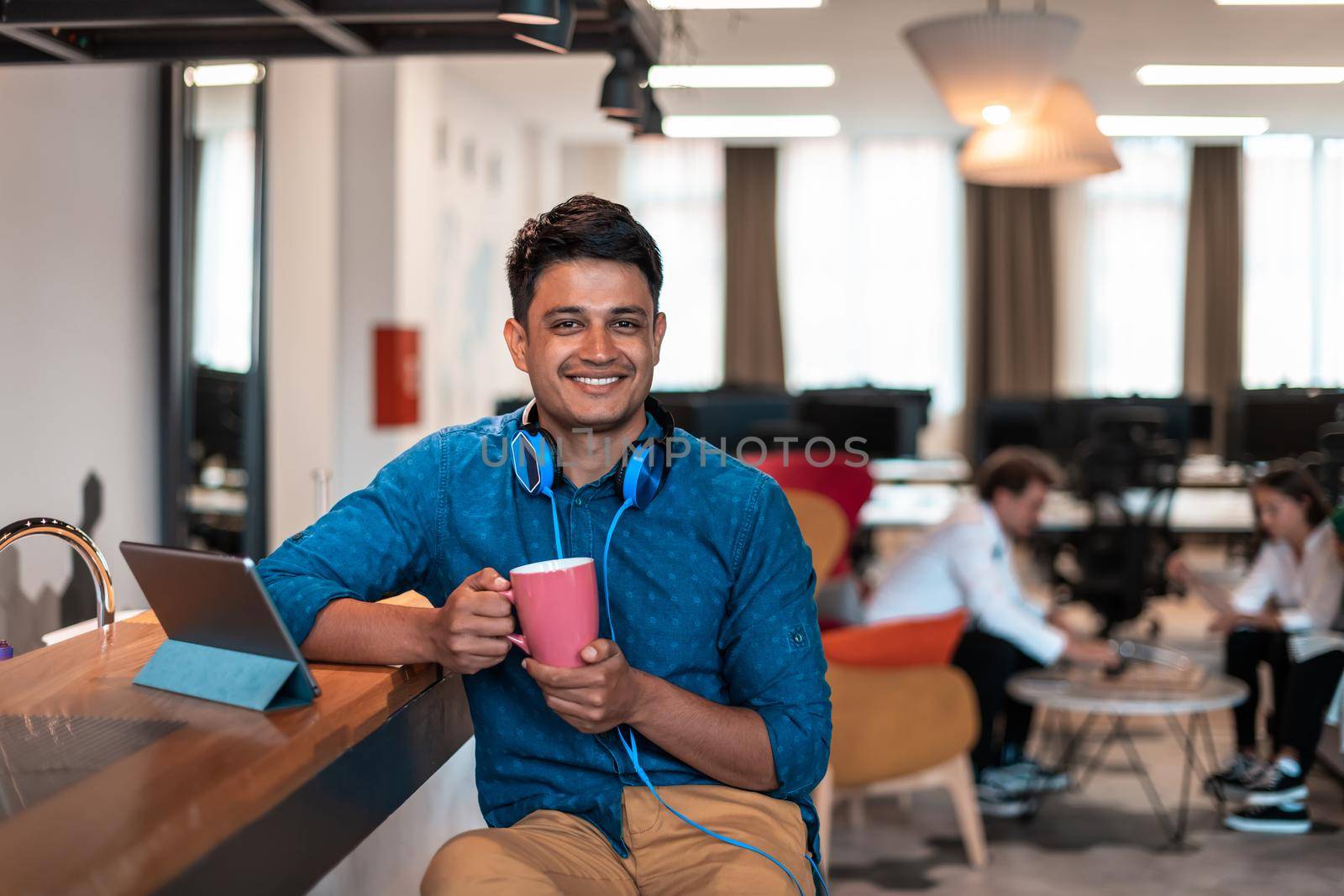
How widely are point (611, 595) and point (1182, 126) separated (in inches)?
378

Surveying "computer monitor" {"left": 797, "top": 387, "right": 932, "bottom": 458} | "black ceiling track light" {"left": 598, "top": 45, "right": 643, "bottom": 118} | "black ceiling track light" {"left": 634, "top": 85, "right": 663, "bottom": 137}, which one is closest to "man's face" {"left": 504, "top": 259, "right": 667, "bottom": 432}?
"black ceiling track light" {"left": 598, "top": 45, "right": 643, "bottom": 118}

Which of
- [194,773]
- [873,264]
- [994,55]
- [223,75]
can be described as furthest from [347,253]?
[873,264]

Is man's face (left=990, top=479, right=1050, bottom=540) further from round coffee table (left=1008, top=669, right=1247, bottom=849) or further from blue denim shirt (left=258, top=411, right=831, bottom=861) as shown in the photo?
blue denim shirt (left=258, top=411, right=831, bottom=861)

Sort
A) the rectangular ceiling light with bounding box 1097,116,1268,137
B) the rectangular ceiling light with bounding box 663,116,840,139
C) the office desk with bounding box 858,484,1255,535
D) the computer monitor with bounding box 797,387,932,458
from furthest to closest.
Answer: the rectangular ceiling light with bounding box 663,116,840,139, the rectangular ceiling light with bounding box 1097,116,1268,137, the computer monitor with bounding box 797,387,932,458, the office desk with bounding box 858,484,1255,535

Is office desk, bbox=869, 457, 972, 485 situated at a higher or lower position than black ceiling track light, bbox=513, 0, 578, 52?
lower

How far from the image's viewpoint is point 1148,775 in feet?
14.7

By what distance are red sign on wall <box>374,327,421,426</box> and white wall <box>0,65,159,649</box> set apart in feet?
8.03

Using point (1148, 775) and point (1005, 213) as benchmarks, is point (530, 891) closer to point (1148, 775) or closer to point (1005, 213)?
point (1148, 775)

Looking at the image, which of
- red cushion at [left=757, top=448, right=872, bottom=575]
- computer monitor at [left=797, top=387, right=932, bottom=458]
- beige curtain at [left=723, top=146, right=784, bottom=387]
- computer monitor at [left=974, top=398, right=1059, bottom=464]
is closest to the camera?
red cushion at [left=757, top=448, right=872, bottom=575]

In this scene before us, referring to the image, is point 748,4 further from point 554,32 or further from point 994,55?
point 554,32

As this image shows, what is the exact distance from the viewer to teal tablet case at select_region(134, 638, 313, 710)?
1.40 metres

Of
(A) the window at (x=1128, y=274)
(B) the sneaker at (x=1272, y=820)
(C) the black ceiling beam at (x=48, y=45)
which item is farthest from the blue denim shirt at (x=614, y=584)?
(A) the window at (x=1128, y=274)

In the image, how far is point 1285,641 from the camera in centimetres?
438

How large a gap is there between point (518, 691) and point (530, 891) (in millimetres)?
299
